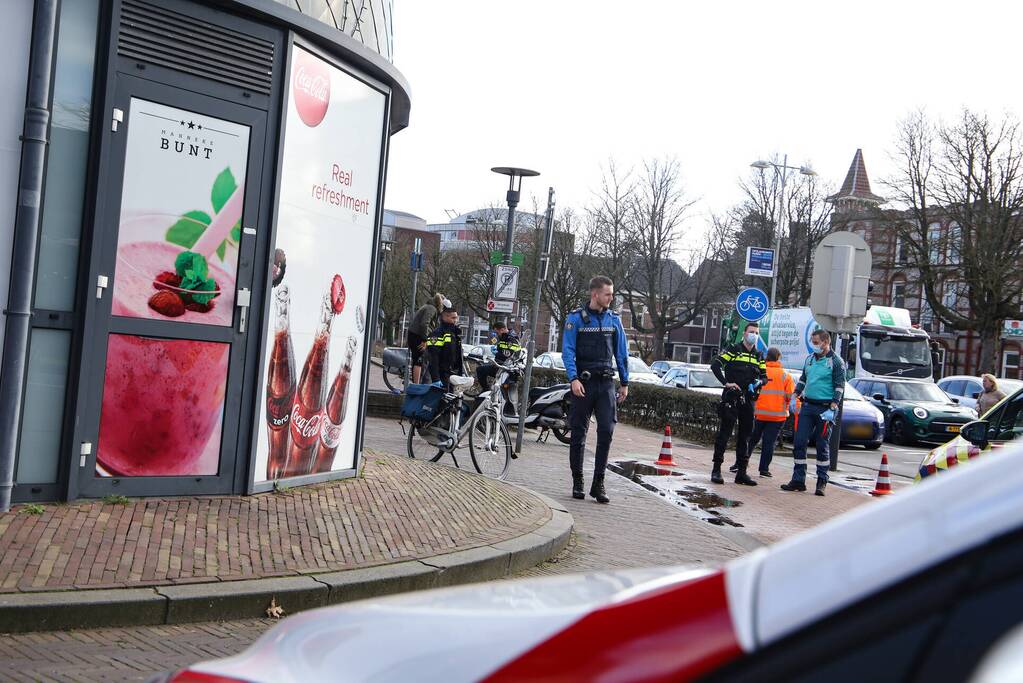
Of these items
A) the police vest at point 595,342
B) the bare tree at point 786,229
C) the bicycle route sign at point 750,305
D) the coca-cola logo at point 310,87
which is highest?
the bare tree at point 786,229

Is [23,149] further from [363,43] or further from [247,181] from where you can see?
[363,43]

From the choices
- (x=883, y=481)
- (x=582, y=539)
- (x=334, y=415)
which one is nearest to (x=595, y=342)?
(x=582, y=539)

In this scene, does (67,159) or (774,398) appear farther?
(774,398)

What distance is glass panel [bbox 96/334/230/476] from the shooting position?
Answer: 7047 millimetres

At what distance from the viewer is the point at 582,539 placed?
27.7 feet

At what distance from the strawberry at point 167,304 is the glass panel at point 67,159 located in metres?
0.55

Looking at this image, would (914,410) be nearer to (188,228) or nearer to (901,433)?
(901,433)

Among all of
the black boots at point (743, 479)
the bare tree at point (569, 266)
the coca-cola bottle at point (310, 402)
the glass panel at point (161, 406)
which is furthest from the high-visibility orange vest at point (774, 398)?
the bare tree at point (569, 266)

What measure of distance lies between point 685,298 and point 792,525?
4511 cm

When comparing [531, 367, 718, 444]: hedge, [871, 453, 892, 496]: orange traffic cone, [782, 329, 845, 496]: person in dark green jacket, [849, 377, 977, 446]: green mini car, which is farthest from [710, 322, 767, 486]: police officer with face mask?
[849, 377, 977, 446]: green mini car

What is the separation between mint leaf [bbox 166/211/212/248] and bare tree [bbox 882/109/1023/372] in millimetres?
37303

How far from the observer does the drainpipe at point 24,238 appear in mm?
6410

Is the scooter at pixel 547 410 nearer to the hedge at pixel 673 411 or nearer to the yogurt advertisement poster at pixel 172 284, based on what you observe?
the hedge at pixel 673 411

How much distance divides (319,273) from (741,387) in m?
6.61
